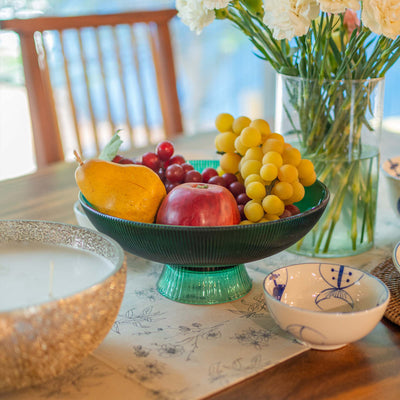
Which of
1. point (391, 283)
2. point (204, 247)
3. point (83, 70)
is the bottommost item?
point (391, 283)

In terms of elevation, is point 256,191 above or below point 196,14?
below

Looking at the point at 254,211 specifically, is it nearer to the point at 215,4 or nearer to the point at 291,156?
the point at 291,156

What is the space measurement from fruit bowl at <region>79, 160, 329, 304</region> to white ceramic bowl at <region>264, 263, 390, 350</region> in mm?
43

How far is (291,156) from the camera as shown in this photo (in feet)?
2.25

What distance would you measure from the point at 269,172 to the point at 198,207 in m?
0.10

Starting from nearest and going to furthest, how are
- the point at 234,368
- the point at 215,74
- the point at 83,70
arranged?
the point at 234,368 < the point at 83,70 < the point at 215,74

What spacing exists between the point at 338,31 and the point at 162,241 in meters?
0.45

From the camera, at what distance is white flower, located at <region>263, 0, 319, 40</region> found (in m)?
Result: 0.65

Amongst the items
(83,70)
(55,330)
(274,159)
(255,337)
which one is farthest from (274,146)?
(83,70)

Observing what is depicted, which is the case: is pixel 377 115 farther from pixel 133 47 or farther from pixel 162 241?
pixel 133 47

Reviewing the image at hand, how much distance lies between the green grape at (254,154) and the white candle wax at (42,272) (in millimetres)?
262

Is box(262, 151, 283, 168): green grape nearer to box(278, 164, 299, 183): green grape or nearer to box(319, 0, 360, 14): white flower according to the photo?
box(278, 164, 299, 183): green grape

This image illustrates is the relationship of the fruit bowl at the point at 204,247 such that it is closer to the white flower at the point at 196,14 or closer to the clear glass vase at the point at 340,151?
the clear glass vase at the point at 340,151

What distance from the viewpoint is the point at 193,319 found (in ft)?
2.06
